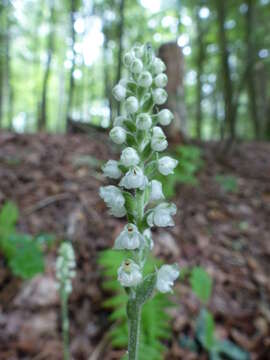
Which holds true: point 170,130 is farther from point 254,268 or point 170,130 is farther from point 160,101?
point 160,101

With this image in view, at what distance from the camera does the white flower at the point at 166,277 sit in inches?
58.0

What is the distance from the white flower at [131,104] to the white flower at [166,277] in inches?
30.4

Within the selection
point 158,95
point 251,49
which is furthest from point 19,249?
point 251,49

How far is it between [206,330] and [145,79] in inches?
91.4

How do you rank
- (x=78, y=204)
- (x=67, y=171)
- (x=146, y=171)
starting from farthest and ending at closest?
(x=67, y=171)
(x=78, y=204)
(x=146, y=171)

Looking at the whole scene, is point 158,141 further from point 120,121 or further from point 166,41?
point 166,41

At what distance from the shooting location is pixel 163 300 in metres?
2.72

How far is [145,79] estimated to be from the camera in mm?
1503

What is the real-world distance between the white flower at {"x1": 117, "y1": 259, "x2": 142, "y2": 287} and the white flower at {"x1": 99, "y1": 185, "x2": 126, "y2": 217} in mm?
240

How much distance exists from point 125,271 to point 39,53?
67.2ft

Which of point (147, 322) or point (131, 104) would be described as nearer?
point (131, 104)

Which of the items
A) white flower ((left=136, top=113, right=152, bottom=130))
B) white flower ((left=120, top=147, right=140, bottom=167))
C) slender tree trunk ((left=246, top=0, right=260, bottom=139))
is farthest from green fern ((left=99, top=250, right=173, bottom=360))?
slender tree trunk ((left=246, top=0, right=260, bottom=139))

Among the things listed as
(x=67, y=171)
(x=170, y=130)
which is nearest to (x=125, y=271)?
(x=67, y=171)

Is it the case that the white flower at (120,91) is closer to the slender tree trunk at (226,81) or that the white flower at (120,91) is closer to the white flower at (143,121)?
the white flower at (143,121)
